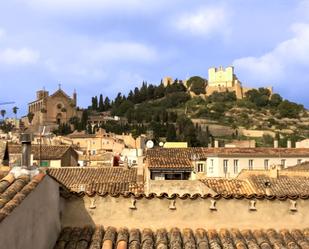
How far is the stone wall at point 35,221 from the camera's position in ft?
21.3

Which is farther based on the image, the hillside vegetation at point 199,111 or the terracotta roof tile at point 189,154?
the hillside vegetation at point 199,111

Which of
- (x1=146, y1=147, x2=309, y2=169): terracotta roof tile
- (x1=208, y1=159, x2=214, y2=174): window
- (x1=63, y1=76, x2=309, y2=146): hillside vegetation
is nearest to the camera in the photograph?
(x1=146, y1=147, x2=309, y2=169): terracotta roof tile

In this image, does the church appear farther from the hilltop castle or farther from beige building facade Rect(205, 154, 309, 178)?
beige building facade Rect(205, 154, 309, 178)

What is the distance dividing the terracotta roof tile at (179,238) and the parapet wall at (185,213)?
0.39 feet

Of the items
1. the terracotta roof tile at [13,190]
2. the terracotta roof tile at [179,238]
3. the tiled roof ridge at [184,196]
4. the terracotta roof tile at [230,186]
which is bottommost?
the terracotta roof tile at [230,186]

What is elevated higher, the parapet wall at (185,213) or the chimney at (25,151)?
the chimney at (25,151)

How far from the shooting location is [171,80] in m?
193

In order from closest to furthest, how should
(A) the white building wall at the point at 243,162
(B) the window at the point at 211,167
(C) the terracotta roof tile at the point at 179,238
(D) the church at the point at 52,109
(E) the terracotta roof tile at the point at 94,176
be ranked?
(C) the terracotta roof tile at the point at 179,238 → (E) the terracotta roof tile at the point at 94,176 → (B) the window at the point at 211,167 → (A) the white building wall at the point at 243,162 → (D) the church at the point at 52,109

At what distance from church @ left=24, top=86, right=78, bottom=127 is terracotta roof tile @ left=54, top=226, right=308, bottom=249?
146m

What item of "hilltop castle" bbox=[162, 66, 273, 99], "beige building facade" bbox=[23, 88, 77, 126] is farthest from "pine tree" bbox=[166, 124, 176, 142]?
"hilltop castle" bbox=[162, 66, 273, 99]

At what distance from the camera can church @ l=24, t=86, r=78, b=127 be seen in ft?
511

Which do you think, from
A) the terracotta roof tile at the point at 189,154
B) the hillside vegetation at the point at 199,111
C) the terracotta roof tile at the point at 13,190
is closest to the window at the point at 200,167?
the terracotta roof tile at the point at 189,154

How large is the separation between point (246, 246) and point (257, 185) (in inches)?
809

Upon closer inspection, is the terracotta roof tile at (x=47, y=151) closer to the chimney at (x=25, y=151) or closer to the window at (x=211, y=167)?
the window at (x=211, y=167)
